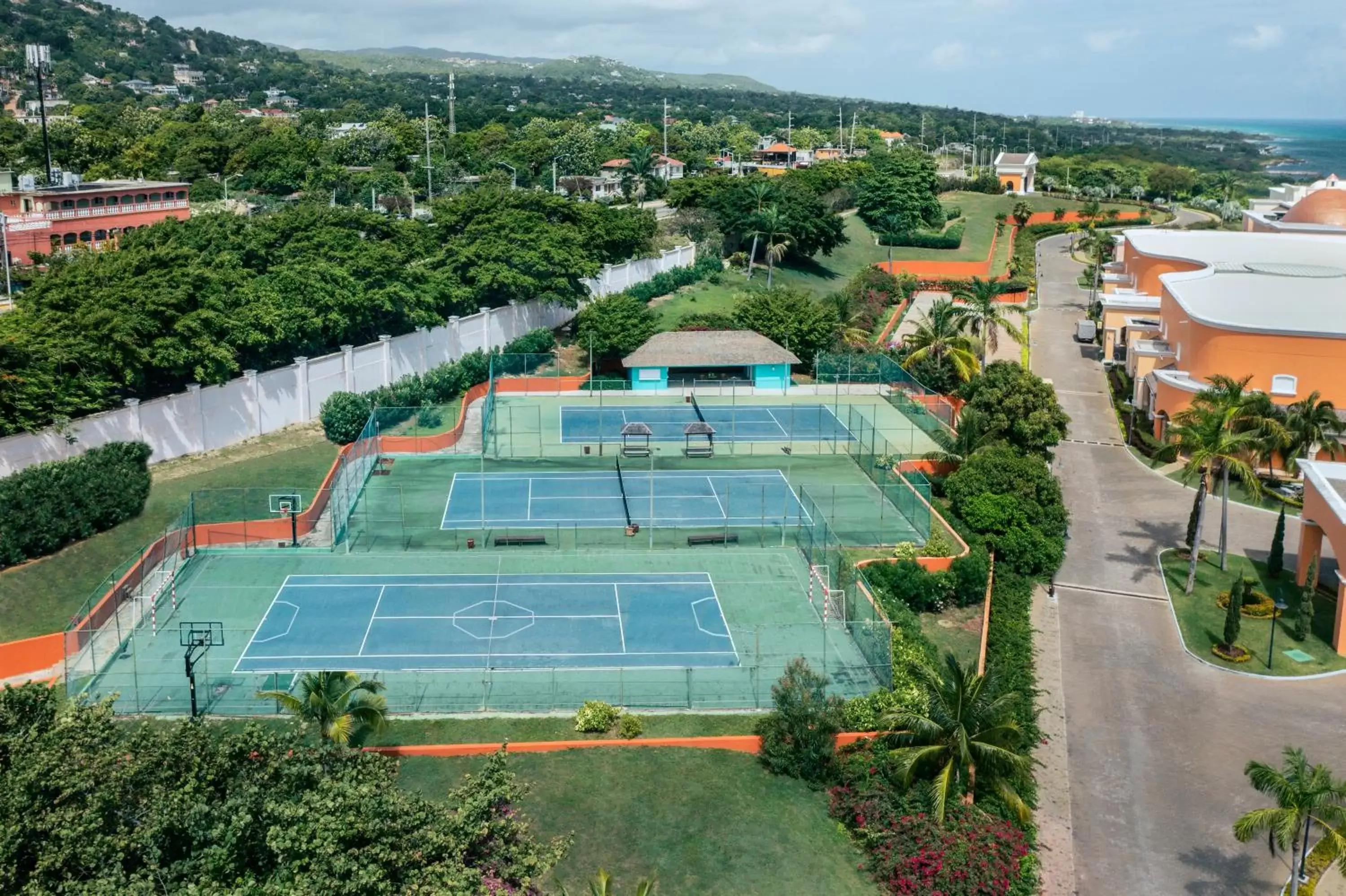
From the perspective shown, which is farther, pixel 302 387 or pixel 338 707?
pixel 302 387

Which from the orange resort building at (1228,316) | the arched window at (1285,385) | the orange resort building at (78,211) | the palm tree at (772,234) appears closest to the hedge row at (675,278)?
the palm tree at (772,234)

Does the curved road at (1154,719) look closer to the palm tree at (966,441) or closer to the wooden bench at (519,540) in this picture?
the palm tree at (966,441)

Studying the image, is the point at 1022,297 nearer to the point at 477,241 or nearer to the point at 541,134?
the point at 477,241

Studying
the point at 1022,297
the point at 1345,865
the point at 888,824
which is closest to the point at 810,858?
the point at 888,824

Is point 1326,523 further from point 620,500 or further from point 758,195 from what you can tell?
point 758,195

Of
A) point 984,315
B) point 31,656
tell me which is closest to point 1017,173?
point 984,315

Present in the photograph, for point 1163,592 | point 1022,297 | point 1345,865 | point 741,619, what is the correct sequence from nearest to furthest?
point 1345,865, point 741,619, point 1163,592, point 1022,297

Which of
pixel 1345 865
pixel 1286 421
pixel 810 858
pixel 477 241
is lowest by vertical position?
pixel 810 858
